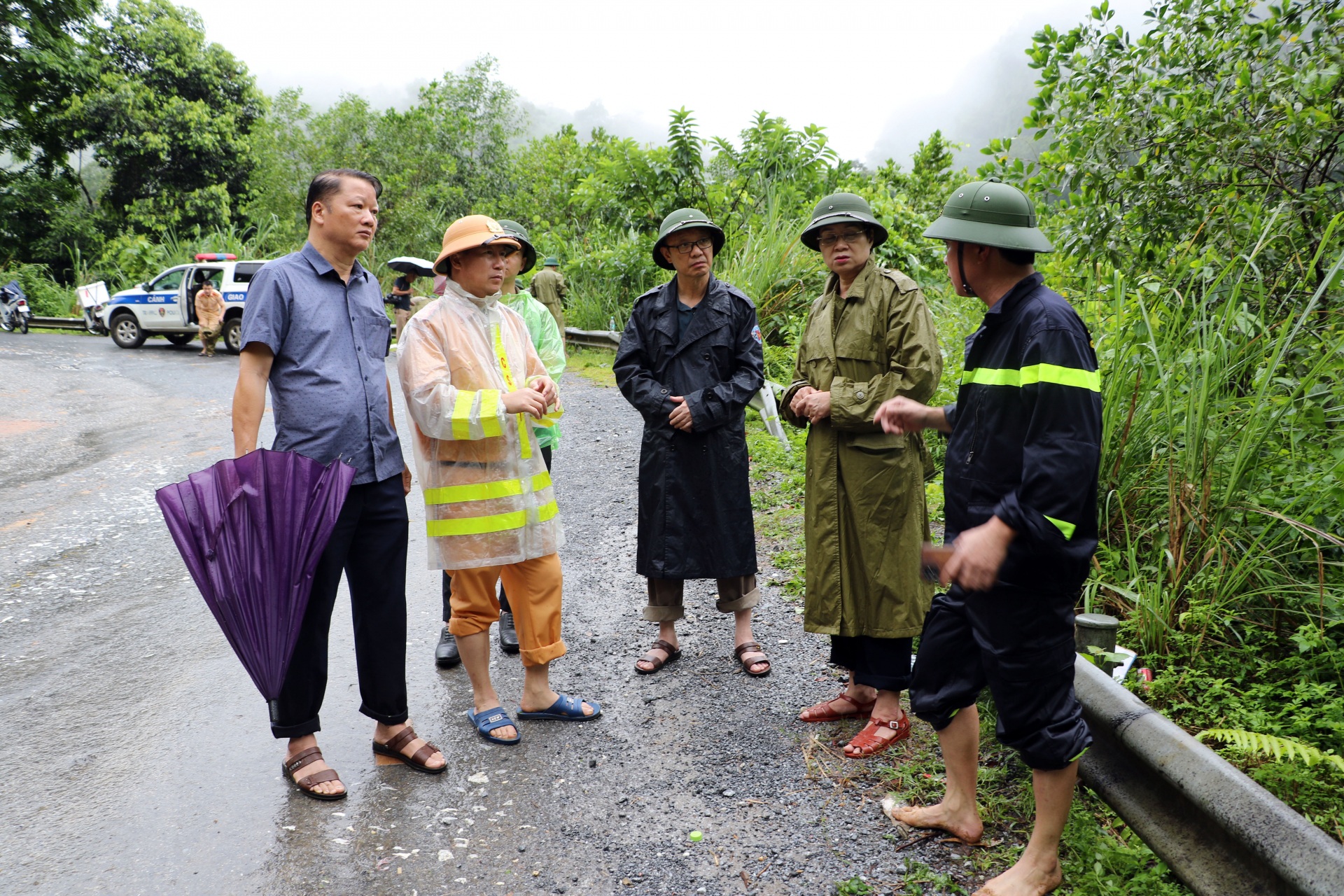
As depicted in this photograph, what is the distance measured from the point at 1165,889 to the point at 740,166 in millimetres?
11615

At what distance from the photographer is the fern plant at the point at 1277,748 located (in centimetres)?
257

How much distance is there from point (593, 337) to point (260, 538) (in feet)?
44.0

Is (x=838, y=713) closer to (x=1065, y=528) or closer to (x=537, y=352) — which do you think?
(x=1065, y=528)

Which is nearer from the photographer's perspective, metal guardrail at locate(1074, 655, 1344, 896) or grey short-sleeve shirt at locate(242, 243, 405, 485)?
metal guardrail at locate(1074, 655, 1344, 896)

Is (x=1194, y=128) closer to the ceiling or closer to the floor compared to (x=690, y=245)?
closer to the ceiling

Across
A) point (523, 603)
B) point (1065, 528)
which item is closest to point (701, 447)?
point (523, 603)

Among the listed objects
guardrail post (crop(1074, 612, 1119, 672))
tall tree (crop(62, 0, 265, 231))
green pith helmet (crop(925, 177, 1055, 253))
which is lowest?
guardrail post (crop(1074, 612, 1119, 672))

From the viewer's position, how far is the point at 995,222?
257 cm

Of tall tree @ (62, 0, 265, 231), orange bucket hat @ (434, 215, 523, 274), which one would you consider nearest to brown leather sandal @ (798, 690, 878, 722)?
orange bucket hat @ (434, 215, 523, 274)

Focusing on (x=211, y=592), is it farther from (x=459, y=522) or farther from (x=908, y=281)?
(x=908, y=281)

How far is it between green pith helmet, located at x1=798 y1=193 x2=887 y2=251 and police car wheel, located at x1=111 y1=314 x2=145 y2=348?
20741 millimetres

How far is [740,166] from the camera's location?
12.9 m

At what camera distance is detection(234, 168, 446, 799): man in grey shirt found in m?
3.25

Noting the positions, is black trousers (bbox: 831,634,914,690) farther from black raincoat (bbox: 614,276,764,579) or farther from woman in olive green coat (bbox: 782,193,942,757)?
black raincoat (bbox: 614,276,764,579)
